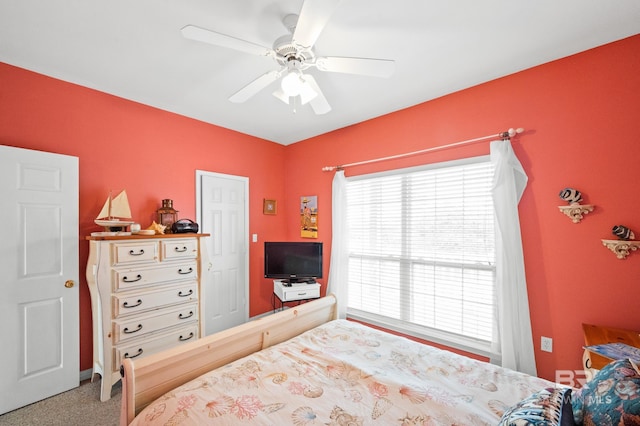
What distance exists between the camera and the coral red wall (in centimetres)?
180

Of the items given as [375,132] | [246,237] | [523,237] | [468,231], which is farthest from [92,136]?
[523,237]

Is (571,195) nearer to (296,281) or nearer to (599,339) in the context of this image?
(599,339)

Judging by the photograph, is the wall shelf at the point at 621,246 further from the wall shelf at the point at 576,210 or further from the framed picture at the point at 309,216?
the framed picture at the point at 309,216

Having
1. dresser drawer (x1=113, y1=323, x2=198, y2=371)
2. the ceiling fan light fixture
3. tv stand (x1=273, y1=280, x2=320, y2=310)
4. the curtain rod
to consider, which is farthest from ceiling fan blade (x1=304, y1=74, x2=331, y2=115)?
dresser drawer (x1=113, y1=323, x2=198, y2=371)

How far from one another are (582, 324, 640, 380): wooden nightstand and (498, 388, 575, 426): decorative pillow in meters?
0.72

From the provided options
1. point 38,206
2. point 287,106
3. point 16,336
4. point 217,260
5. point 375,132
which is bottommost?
point 16,336

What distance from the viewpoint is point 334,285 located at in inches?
129

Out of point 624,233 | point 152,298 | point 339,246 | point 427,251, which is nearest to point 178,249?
point 152,298

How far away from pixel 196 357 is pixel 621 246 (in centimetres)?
269

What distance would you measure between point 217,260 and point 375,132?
243 cm

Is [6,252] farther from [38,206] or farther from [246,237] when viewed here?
[246,237]

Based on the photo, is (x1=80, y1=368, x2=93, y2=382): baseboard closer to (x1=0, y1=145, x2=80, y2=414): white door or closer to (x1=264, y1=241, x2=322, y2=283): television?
(x1=0, y1=145, x2=80, y2=414): white door

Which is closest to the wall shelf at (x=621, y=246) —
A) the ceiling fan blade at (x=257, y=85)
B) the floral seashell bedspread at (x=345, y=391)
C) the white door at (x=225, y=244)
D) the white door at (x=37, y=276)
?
the floral seashell bedspread at (x=345, y=391)

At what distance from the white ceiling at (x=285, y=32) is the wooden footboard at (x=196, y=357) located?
189 cm
